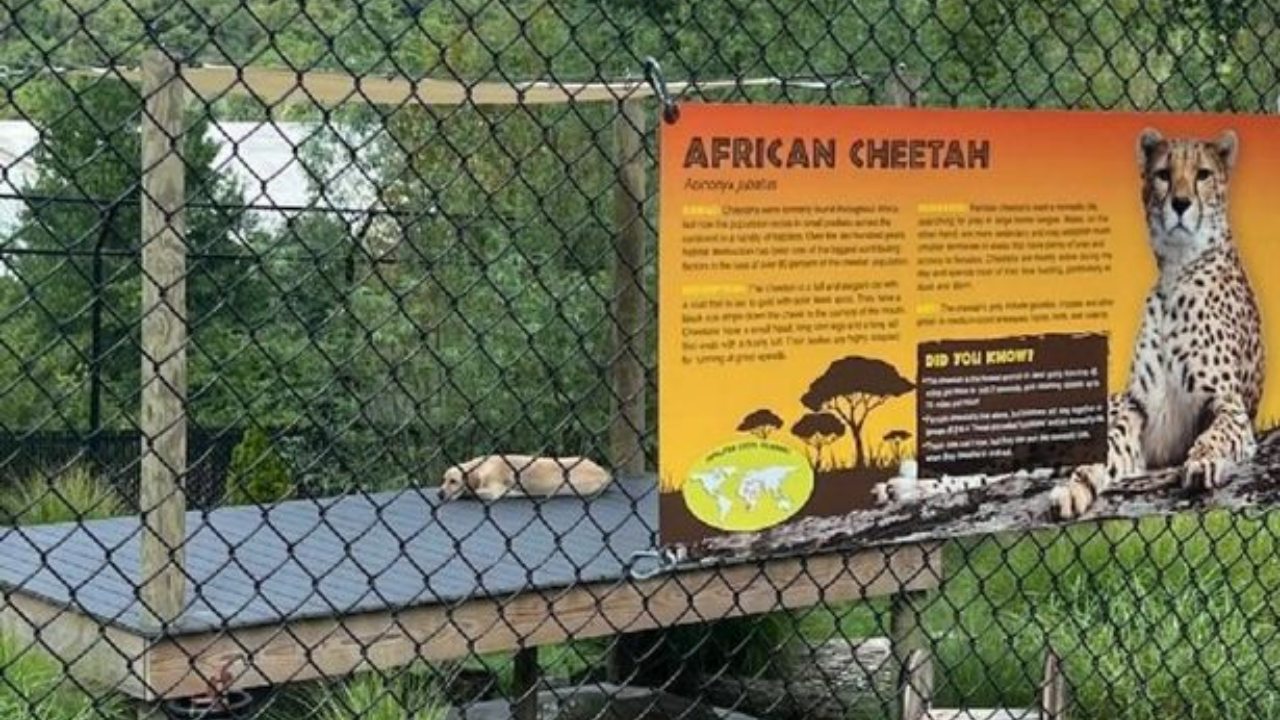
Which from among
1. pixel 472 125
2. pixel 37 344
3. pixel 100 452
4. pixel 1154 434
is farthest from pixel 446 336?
pixel 1154 434

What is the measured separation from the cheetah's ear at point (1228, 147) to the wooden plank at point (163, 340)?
6.60 ft

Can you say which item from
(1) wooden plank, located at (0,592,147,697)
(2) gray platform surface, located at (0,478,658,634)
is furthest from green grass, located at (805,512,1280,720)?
(1) wooden plank, located at (0,592,147,697)

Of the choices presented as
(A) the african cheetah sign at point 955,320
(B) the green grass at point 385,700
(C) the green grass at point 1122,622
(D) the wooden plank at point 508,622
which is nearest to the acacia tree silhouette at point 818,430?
(A) the african cheetah sign at point 955,320

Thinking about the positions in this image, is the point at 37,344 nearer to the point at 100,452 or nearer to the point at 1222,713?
the point at 100,452

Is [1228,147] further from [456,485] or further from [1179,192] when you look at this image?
[456,485]

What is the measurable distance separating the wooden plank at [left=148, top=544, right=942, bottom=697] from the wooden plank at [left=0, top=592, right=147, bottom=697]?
0.10m

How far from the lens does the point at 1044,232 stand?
361 cm

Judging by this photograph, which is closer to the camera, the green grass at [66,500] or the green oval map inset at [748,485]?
the green oval map inset at [748,485]

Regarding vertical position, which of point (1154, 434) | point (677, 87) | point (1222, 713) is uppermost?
point (677, 87)

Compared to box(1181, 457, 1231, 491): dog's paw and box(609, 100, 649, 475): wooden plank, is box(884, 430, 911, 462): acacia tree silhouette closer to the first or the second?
box(1181, 457, 1231, 491): dog's paw

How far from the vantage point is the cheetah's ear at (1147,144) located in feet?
12.3

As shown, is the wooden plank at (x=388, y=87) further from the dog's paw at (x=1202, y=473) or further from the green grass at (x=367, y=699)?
the green grass at (x=367, y=699)

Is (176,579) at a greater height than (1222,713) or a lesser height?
greater

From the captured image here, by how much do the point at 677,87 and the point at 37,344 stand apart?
570cm
